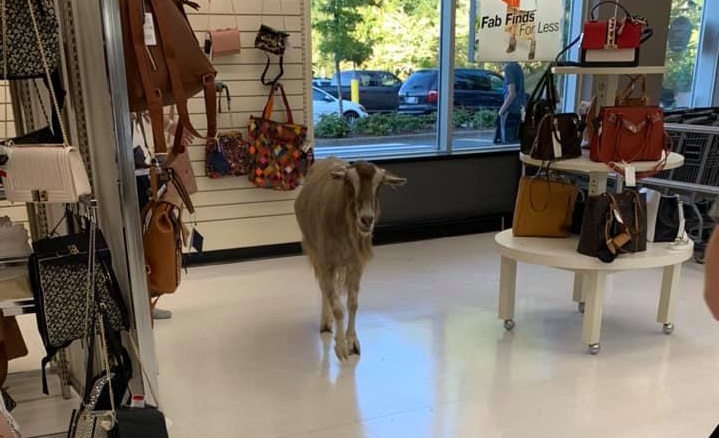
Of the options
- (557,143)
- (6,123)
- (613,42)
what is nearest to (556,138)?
(557,143)

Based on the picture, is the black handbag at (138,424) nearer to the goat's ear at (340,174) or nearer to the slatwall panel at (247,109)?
the goat's ear at (340,174)

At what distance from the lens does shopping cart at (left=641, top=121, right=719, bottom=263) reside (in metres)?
5.09

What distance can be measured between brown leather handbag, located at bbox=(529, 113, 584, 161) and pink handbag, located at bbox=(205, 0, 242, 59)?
2.30 metres

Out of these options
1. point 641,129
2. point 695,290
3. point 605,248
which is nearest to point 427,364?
point 605,248

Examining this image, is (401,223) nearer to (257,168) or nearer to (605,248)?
(257,168)

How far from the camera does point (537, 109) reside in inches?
141

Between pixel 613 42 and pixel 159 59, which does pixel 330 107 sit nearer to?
pixel 613 42

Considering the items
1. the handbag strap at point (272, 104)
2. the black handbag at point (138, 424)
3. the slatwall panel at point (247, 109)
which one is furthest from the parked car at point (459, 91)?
the black handbag at point (138, 424)

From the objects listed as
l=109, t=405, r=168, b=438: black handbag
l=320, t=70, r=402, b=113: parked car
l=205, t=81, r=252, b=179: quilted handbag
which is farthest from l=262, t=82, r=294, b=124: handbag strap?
l=109, t=405, r=168, b=438: black handbag

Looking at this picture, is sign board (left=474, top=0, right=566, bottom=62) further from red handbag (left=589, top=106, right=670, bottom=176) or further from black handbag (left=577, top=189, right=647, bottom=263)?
black handbag (left=577, top=189, right=647, bottom=263)

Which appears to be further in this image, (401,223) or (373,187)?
(401,223)

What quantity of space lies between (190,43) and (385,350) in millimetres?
2123

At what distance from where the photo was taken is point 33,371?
3.07 metres

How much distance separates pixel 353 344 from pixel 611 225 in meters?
1.54
